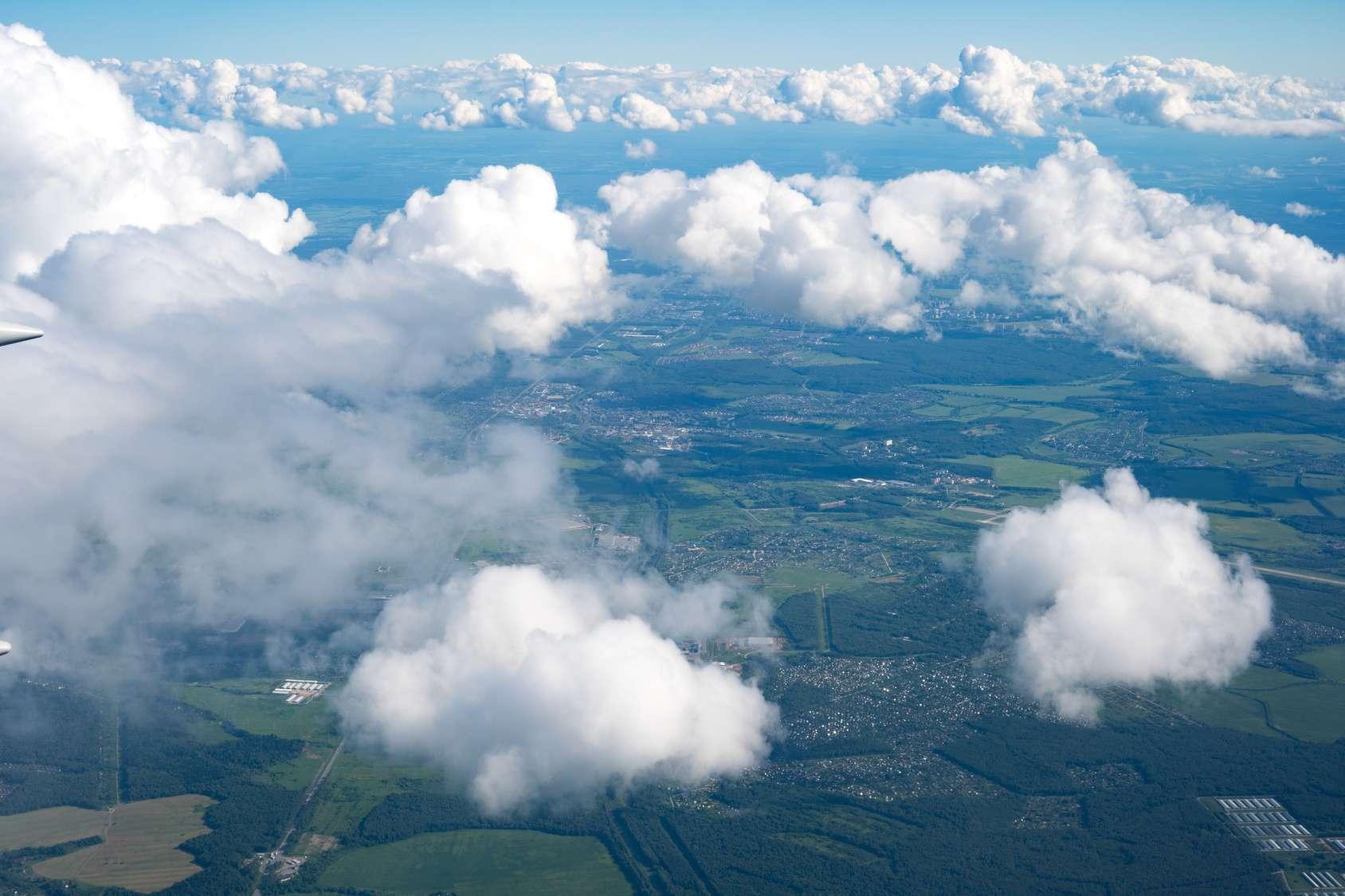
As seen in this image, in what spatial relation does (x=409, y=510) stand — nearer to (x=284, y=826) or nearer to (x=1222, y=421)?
(x=284, y=826)

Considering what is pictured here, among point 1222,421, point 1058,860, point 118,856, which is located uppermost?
point 1222,421

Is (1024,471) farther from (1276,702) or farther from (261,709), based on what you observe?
(261,709)

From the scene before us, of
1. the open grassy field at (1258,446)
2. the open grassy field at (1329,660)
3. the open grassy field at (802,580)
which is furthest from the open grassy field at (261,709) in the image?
the open grassy field at (1258,446)

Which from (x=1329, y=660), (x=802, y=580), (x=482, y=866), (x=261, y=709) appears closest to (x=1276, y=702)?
(x=1329, y=660)

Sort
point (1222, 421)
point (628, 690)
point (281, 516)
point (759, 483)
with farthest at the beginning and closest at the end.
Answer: point (1222, 421), point (759, 483), point (281, 516), point (628, 690)

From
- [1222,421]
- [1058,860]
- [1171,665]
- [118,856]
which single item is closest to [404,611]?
[118,856]

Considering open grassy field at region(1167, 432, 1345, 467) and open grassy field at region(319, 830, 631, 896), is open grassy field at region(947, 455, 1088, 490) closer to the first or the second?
open grassy field at region(1167, 432, 1345, 467)

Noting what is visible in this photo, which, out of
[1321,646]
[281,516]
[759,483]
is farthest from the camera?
[759,483]

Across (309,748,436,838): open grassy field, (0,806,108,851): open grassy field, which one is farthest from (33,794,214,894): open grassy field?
(309,748,436,838): open grassy field
